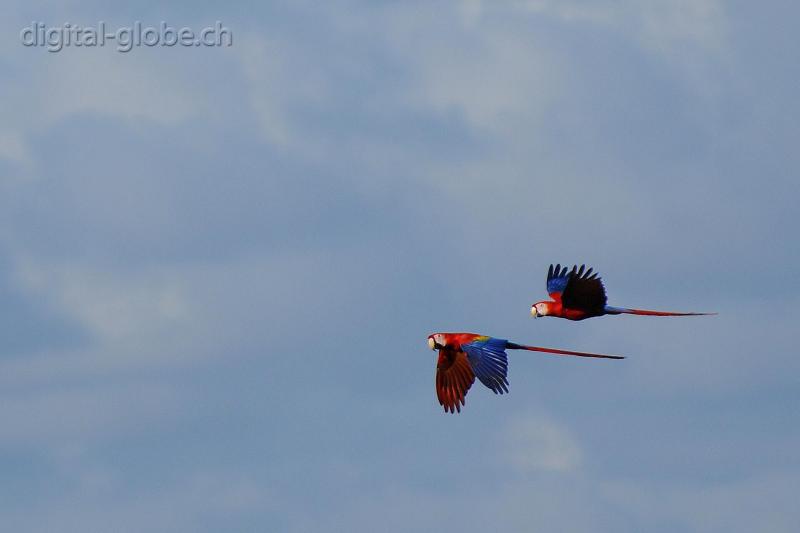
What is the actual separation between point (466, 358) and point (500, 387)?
8.66 ft

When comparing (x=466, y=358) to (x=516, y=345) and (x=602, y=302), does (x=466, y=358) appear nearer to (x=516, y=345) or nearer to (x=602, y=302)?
(x=516, y=345)

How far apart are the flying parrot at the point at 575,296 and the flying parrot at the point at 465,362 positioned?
1827 millimetres

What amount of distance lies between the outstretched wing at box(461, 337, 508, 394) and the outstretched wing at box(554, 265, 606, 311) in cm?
238

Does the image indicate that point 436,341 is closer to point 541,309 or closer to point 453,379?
point 453,379

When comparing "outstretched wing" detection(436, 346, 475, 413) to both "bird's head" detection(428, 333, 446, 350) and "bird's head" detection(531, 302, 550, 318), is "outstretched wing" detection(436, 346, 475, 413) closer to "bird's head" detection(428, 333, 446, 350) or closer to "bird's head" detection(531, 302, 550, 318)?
"bird's head" detection(428, 333, 446, 350)

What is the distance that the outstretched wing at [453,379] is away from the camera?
1487 inches

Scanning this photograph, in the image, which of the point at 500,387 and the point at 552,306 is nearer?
the point at 500,387

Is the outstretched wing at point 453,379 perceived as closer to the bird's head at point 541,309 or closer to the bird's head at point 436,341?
the bird's head at point 436,341

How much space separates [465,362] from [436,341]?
1072mm

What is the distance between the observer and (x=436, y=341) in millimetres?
38000

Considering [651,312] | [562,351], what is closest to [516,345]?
[562,351]

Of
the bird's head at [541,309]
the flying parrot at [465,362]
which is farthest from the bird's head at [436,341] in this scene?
the bird's head at [541,309]

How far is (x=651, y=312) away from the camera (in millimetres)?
35469

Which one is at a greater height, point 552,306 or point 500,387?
point 552,306
